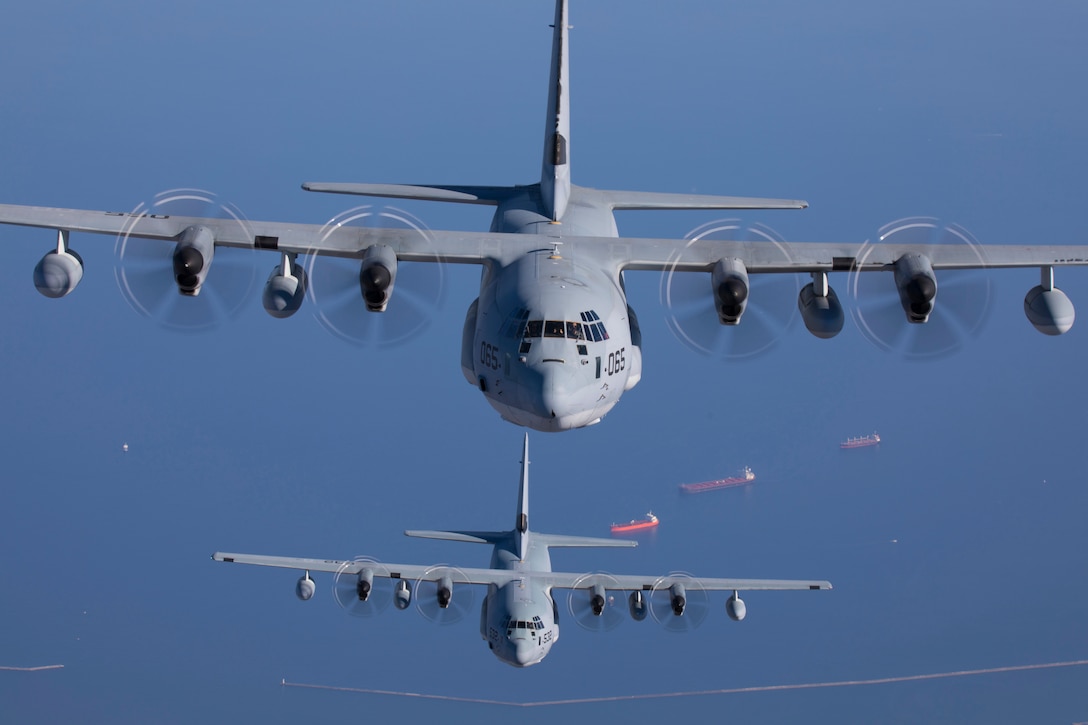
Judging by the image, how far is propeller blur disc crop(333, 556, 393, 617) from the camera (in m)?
63.6

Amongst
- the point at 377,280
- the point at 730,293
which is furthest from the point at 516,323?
the point at 730,293

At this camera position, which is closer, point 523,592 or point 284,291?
point 284,291

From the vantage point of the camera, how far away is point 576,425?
3253 cm

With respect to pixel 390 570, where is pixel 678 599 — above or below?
below

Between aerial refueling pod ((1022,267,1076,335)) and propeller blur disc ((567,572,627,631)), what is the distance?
2909cm

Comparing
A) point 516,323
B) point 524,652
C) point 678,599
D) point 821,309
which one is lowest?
point 516,323

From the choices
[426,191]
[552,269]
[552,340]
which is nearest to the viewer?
[552,340]

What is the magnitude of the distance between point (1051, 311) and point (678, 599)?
94.0ft

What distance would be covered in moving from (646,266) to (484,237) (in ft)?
14.6

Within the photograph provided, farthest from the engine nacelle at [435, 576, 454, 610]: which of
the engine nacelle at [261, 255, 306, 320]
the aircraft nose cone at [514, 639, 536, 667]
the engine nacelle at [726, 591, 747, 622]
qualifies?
the engine nacelle at [261, 255, 306, 320]

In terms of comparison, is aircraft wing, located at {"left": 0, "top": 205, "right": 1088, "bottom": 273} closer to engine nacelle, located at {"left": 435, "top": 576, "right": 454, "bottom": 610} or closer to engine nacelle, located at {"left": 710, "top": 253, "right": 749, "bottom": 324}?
engine nacelle, located at {"left": 710, "top": 253, "right": 749, "bottom": 324}

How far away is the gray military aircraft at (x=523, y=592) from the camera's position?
63000 mm

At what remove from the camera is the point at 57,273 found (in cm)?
3769

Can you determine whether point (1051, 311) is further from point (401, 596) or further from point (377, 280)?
point (401, 596)
